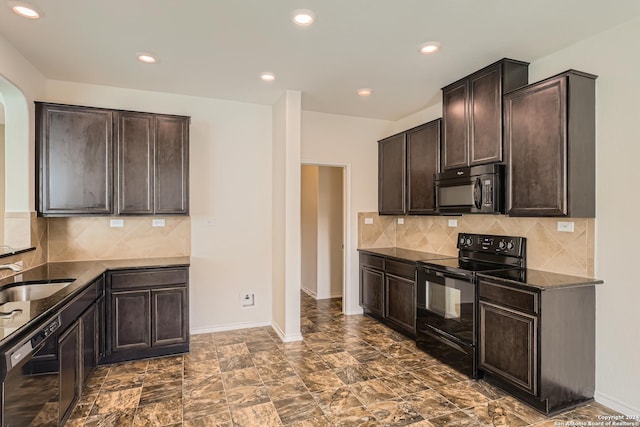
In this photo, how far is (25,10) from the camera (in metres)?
2.31

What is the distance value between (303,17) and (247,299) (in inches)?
125

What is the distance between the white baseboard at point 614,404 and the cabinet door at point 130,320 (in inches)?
149

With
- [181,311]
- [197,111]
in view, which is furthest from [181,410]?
[197,111]

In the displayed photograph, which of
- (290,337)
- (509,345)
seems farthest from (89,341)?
(509,345)

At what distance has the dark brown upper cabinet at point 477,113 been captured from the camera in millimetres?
3049

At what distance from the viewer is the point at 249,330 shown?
422 centimetres

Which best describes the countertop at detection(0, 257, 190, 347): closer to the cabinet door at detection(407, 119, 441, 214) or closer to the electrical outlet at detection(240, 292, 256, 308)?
the electrical outlet at detection(240, 292, 256, 308)

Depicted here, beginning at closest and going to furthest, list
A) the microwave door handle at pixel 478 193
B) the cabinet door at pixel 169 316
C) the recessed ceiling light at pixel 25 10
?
the recessed ceiling light at pixel 25 10, the microwave door handle at pixel 478 193, the cabinet door at pixel 169 316

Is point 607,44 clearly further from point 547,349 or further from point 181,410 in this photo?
point 181,410

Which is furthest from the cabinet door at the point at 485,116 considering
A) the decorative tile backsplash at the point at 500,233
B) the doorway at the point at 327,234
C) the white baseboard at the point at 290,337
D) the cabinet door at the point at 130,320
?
the cabinet door at the point at 130,320

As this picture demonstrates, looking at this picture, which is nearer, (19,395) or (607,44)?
(19,395)

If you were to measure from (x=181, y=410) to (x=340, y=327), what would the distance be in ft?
7.34

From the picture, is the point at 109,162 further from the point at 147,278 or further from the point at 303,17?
the point at 303,17

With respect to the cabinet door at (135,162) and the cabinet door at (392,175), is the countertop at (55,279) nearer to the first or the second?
the cabinet door at (135,162)
